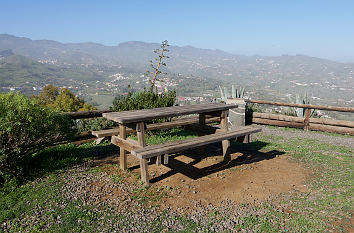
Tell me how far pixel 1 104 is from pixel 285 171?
5419mm

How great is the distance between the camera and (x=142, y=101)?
310 inches

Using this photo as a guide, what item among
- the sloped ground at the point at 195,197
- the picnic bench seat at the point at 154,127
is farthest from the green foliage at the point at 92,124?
the sloped ground at the point at 195,197

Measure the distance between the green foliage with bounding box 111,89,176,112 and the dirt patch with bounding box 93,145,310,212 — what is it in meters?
2.06

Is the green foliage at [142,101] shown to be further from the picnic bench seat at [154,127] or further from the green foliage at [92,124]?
the picnic bench seat at [154,127]

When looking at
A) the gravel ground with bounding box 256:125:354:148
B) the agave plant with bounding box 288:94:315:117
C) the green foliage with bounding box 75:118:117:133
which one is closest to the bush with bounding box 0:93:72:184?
the green foliage with bounding box 75:118:117:133

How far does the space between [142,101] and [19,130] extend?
12.7ft

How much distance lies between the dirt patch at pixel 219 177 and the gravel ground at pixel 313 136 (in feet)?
8.67

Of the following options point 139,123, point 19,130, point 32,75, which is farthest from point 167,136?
point 32,75

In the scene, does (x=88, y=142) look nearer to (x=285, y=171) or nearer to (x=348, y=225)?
(x=285, y=171)

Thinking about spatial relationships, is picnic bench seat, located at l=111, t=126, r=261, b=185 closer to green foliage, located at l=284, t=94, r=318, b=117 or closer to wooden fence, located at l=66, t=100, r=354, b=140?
wooden fence, located at l=66, t=100, r=354, b=140

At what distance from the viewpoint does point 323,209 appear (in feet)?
12.4

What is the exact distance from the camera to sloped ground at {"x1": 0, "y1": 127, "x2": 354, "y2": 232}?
334 cm

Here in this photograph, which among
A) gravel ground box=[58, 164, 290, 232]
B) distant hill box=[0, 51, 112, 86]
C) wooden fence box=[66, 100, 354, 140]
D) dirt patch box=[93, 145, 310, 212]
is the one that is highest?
distant hill box=[0, 51, 112, 86]

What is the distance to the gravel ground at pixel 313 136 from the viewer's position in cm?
795
